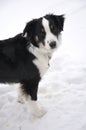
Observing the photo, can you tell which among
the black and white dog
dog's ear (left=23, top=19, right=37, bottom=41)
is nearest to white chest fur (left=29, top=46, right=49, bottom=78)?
the black and white dog

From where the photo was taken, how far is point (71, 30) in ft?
20.8

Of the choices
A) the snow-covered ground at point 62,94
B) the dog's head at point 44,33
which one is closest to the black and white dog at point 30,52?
the dog's head at point 44,33

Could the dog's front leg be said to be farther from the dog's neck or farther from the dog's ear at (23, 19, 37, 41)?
the dog's ear at (23, 19, 37, 41)

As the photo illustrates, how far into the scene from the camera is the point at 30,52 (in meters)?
3.47

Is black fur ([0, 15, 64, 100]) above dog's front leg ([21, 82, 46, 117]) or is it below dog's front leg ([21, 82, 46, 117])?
above

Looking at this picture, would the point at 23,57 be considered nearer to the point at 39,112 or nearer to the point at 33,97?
the point at 33,97

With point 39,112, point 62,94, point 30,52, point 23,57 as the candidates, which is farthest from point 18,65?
point 62,94

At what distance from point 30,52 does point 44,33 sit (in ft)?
1.16

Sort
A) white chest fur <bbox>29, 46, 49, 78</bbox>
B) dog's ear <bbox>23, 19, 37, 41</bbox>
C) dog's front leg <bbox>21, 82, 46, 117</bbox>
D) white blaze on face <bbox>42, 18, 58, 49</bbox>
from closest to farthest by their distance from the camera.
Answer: white blaze on face <bbox>42, 18, 58, 49</bbox> < dog's ear <bbox>23, 19, 37, 41</bbox> < white chest fur <bbox>29, 46, 49, 78</bbox> < dog's front leg <bbox>21, 82, 46, 117</bbox>

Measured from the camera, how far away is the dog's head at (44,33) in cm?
325

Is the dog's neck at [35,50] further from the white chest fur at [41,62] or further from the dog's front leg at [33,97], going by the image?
the dog's front leg at [33,97]

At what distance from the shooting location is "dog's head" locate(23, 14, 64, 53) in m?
3.25

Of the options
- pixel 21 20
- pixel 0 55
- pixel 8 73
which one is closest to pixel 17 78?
pixel 8 73

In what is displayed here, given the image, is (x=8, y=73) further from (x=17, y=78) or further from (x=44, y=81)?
(x=44, y=81)
